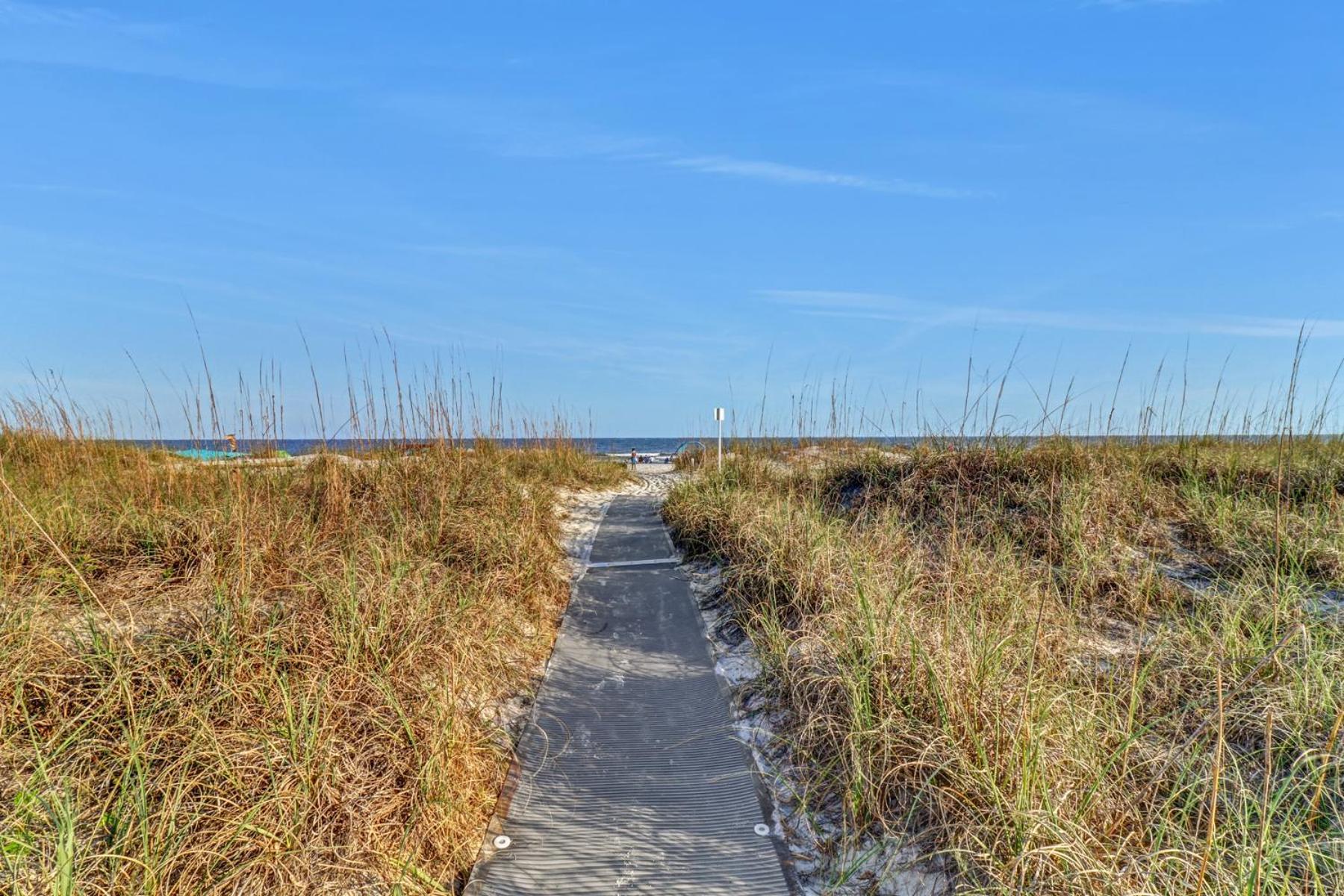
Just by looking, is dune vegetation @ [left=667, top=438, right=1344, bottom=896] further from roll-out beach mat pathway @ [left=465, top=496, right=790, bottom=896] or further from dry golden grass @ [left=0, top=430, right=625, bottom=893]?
dry golden grass @ [left=0, top=430, right=625, bottom=893]

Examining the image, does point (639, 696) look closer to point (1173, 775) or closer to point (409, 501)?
point (1173, 775)

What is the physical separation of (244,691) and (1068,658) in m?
3.55

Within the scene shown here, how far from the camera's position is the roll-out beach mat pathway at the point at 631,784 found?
2.25 m

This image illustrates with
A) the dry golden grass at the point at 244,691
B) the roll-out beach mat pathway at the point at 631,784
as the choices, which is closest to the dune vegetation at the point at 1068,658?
the roll-out beach mat pathway at the point at 631,784

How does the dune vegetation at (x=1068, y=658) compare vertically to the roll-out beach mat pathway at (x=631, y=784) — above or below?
above

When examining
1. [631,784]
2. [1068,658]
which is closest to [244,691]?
[631,784]

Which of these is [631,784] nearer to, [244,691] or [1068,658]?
[244,691]

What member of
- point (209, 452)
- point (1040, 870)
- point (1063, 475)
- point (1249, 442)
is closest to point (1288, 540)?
Result: point (1063, 475)

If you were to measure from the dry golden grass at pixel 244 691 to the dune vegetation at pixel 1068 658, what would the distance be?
1491 millimetres

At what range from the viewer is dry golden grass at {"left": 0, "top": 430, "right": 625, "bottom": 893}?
6.34 ft

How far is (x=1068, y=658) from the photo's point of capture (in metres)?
3.00

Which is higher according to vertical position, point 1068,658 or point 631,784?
point 1068,658

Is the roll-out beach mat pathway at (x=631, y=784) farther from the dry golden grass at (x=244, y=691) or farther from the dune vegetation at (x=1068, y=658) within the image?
the dune vegetation at (x=1068, y=658)

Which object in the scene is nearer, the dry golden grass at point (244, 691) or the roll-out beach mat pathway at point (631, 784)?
the dry golden grass at point (244, 691)
